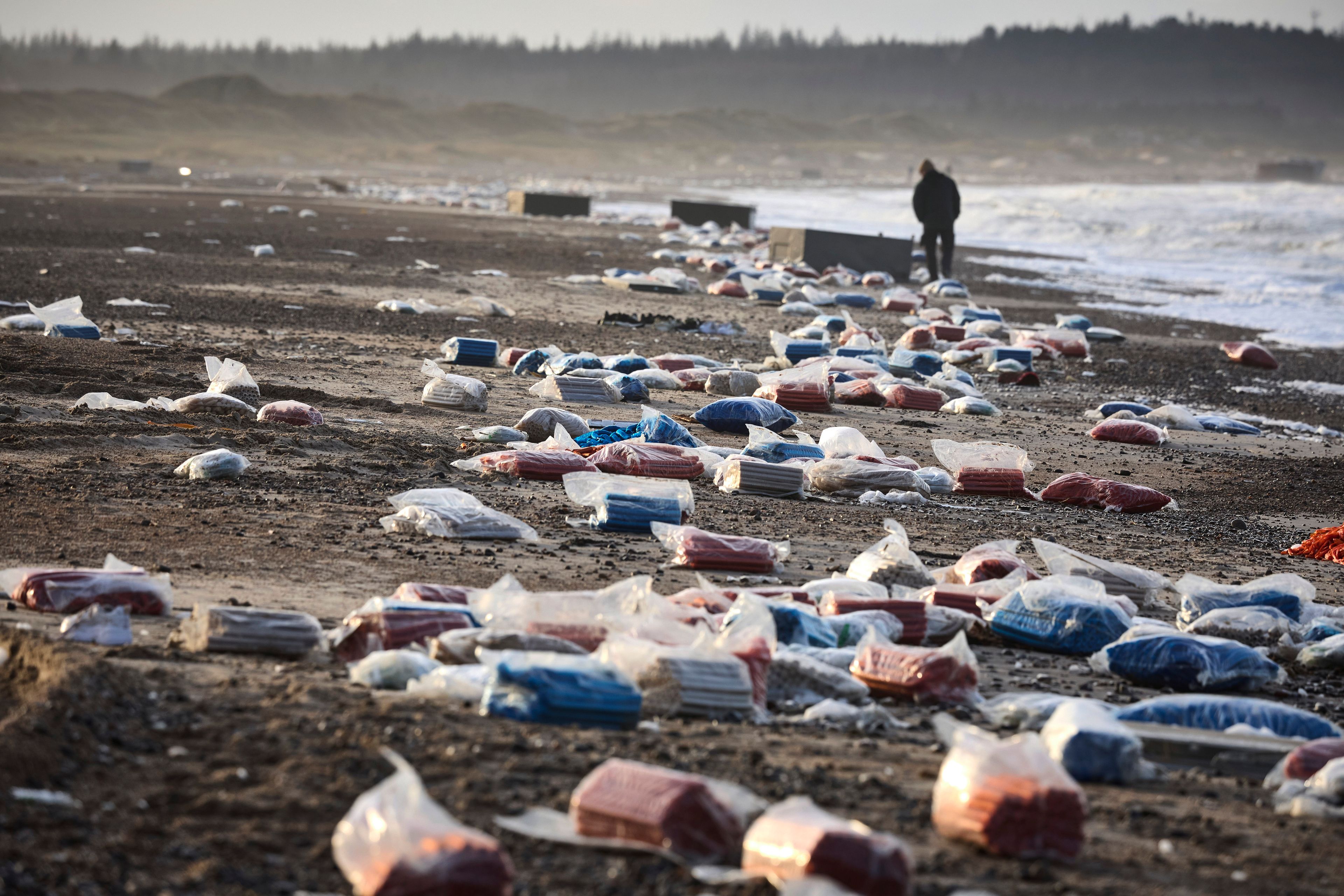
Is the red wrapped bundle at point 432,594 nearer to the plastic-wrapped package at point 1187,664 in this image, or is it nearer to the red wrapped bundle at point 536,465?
the plastic-wrapped package at point 1187,664

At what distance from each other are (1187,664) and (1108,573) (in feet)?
2.73

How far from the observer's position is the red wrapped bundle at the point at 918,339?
11.3 metres

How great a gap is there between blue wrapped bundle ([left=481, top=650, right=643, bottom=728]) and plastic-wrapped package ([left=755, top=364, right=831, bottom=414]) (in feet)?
17.2

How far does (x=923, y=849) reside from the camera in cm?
257

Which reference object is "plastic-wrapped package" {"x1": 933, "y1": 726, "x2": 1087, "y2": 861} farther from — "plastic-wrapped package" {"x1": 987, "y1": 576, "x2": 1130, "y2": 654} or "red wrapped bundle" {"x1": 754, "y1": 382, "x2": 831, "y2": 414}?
"red wrapped bundle" {"x1": 754, "y1": 382, "x2": 831, "y2": 414}

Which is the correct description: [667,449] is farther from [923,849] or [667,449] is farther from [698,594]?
[923,849]

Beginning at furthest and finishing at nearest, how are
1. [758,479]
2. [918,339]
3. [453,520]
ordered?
1. [918,339]
2. [758,479]
3. [453,520]

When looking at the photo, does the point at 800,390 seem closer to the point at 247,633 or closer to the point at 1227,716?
the point at 1227,716

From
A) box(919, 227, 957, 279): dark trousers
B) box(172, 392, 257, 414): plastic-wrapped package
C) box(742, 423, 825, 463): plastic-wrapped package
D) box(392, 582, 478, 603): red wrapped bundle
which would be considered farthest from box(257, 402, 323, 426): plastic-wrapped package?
box(919, 227, 957, 279): dark trousers

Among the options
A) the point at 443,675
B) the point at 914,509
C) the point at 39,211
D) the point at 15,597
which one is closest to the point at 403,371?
the point at 914,509

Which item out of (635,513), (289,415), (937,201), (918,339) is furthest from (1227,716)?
(937,201)

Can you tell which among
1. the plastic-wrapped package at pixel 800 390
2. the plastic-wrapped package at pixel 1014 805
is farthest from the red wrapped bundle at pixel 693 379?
the plastic-wrapped package at pixel 1014 805

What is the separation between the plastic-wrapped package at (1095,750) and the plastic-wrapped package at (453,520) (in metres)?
2.42

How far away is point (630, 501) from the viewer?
5.34 m
